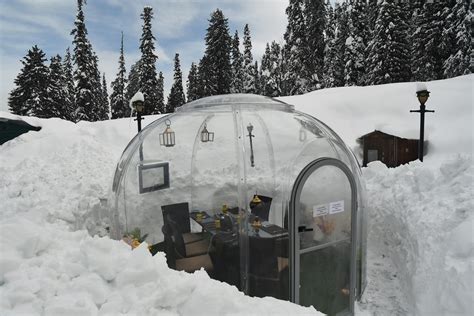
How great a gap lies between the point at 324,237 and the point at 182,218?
257 centimetres

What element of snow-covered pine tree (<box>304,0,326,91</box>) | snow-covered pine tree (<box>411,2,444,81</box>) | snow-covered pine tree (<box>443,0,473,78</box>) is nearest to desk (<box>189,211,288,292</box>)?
snow-covered pine tree (<box>443,0,473,78</box>)

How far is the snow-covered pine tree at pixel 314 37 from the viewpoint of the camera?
98.7 feet

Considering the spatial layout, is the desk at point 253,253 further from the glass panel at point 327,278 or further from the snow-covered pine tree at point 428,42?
the snow-covered pine tree at point 428,42

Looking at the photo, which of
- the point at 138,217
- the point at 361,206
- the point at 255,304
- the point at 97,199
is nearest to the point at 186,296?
the point at 255,304

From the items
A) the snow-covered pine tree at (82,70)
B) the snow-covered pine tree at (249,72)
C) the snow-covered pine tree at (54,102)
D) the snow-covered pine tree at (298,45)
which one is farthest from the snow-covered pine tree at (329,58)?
the snow-covered pine tree at (54,102)

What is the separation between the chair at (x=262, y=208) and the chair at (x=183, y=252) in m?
0.93

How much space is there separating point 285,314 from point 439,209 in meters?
3.34

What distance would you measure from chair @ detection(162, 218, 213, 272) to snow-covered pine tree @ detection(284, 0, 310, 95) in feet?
87.2

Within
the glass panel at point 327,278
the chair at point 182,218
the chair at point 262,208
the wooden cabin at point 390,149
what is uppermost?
the wooden cabin at point 390,149

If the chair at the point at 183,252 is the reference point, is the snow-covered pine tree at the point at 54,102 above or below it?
above

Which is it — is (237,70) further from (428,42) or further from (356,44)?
(428,42)

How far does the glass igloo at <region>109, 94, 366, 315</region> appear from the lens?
4.21m

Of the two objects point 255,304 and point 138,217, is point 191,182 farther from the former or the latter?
point 255,304

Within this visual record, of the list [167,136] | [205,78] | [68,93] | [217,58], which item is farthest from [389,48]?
[68,93]
